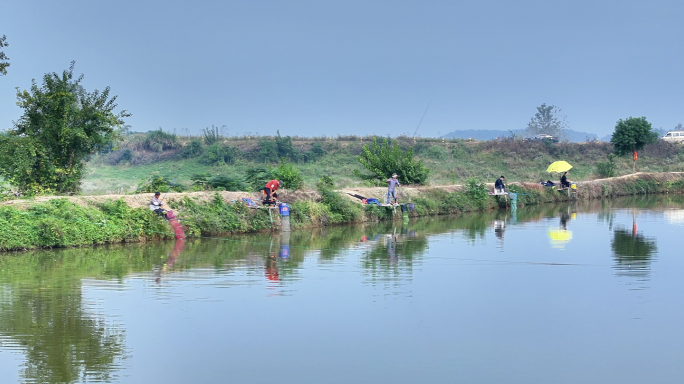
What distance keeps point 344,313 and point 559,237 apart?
1271cm

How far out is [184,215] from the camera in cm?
2289

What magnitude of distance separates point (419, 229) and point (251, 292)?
12602 millimetres

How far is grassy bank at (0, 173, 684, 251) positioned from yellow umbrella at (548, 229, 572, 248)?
6404 millimetres

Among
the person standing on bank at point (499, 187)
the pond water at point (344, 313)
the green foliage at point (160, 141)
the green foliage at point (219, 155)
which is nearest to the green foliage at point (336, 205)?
the pond water at point (344, 313)

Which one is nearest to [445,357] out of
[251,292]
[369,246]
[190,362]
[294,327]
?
[294,327]

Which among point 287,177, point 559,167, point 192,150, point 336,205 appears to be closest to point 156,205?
point 287,177

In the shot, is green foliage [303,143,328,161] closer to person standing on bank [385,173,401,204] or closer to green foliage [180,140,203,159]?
green foliage [180,140,203,159]

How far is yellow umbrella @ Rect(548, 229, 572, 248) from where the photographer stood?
72.9 feet

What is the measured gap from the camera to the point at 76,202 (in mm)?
21250

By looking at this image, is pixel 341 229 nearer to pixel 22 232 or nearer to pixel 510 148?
pixel 22 232

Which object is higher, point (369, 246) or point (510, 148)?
point (510, 148)

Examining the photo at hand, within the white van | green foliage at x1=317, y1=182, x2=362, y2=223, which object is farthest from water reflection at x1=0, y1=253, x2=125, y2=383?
the white van

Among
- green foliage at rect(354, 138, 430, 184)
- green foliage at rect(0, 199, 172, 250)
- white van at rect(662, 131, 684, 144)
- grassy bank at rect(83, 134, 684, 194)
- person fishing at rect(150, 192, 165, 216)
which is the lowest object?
green foliage at rect(0, 199, 172, 250)

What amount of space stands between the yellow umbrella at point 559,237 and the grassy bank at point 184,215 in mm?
6404
